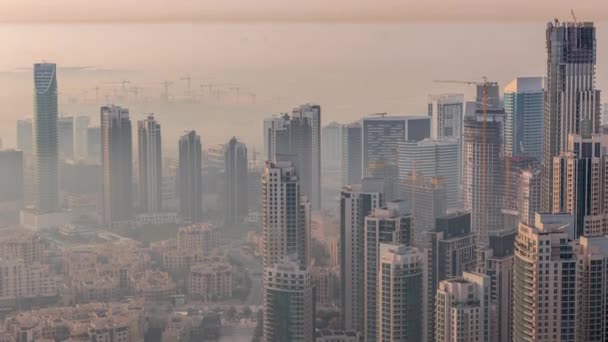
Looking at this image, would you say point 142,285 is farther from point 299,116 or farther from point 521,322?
point 521,322

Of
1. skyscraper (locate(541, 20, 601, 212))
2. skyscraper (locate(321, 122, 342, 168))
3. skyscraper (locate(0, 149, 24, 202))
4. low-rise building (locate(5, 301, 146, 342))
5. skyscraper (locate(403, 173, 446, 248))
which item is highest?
skyscraper (locate(541, 20, 601, 212))

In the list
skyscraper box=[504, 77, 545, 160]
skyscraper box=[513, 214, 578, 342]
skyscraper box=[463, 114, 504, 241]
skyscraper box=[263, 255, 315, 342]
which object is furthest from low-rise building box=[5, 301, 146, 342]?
skyscraper box=[504, 77, 545, 160]

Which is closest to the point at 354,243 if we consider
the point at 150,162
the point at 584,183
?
the point at 584,183

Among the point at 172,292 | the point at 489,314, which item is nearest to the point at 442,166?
the point at 172,292

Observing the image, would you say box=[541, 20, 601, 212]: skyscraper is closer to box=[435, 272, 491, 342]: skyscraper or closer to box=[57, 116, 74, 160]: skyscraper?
box=[435, 272, 491, 342]: skyscraper

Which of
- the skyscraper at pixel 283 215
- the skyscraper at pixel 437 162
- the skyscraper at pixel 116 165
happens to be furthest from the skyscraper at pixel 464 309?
the skyscraper at pixel 116 165

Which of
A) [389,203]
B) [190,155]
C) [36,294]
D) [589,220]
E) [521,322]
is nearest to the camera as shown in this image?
[521,322]

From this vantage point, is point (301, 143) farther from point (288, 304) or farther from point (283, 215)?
Answer: point (288, 304)
